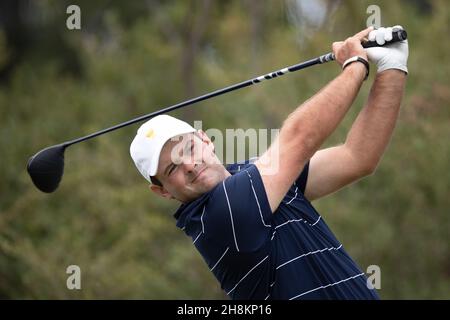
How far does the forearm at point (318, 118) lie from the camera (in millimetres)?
2629

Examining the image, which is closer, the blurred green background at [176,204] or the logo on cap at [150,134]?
the logo on cap at [150,134]

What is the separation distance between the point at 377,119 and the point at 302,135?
405 mm

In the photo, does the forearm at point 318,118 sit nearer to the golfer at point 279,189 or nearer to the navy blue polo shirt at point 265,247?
the golfer at point 279,189

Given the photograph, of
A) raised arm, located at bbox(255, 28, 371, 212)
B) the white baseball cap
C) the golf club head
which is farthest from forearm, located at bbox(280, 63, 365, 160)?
the golf club head

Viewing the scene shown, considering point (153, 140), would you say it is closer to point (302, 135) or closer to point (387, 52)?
→ point (302, 135)

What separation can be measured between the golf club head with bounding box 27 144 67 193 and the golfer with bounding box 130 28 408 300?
0.56 m

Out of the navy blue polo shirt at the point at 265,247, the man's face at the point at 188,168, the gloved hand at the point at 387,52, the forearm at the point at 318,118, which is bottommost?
the navy blue polo shirt at the point at 265,247

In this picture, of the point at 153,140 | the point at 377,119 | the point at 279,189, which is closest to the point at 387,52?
the point at 377,119

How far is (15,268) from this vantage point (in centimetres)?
591

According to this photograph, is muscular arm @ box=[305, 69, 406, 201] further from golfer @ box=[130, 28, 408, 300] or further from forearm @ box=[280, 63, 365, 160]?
forearm @ box=[280, 63, 365, 160]

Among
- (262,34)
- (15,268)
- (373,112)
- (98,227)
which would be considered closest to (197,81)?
(262,34)

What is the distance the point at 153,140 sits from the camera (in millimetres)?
2879

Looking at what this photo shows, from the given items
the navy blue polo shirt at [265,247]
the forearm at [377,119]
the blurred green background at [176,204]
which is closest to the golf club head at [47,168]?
the navy blue polo shirt at [265,247]
